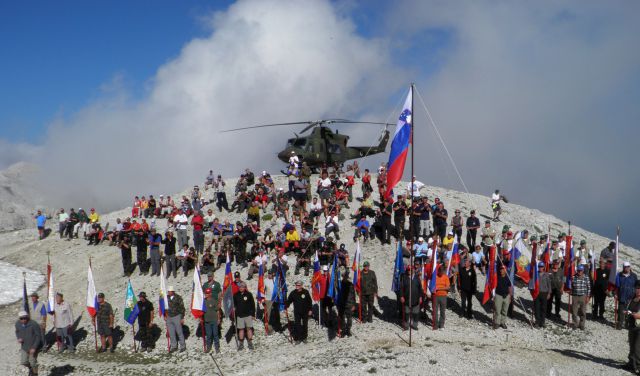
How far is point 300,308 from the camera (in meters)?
16.2

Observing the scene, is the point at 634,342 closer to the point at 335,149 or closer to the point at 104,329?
the point at 104,329

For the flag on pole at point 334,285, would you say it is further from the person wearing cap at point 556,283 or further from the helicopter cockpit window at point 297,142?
the helicopter cockpit window at point 297,142

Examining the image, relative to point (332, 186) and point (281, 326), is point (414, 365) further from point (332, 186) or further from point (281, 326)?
point (332, 186)

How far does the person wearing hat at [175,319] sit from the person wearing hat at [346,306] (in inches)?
195

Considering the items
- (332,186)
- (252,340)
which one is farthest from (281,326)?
(332,186)

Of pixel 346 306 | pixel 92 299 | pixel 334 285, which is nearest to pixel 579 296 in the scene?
pixel 346 306

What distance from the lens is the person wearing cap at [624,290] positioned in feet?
54.9

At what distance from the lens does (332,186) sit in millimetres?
28062

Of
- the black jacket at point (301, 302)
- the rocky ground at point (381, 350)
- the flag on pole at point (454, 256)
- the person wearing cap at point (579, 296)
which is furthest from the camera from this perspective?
the flag on pole at point (454, 256)

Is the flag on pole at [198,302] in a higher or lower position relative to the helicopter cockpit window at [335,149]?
lower

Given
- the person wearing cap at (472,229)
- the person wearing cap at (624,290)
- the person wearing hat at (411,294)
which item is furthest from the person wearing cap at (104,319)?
the person wearing cap at (624,290)

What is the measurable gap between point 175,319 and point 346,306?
537 centimetres

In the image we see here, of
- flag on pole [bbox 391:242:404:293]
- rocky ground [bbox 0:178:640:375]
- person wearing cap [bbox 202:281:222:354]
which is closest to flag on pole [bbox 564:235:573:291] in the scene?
rocky ground [bbox 0:178:640:375]

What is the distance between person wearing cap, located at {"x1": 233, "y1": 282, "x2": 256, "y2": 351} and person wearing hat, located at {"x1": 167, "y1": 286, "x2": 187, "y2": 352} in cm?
183
